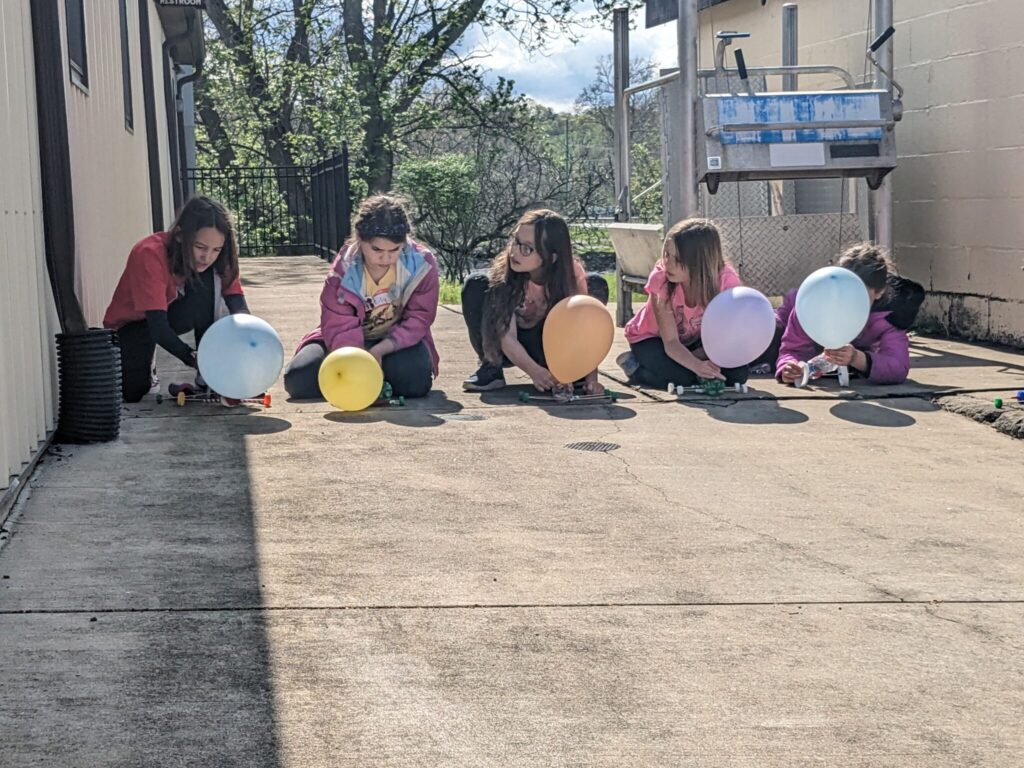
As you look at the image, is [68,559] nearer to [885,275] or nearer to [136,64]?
[885,275]

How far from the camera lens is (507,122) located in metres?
26.6

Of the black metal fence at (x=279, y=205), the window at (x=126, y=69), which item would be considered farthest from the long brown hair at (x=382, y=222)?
the black metal fence at (x=279, y=205)

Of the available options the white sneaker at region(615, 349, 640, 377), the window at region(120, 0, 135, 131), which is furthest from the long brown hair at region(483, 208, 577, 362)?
the window at region(120, 0, 135, 131)

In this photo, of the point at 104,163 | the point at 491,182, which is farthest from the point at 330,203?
the point at 104,163

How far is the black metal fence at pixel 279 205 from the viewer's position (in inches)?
913

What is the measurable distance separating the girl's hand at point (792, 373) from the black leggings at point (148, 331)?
3294 mm

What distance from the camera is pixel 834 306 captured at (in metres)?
7.48

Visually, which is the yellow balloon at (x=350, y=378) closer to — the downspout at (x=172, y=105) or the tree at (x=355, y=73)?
the downspout at (x=172, y=105)

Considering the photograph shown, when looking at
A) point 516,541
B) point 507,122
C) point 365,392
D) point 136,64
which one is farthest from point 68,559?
point 507,122

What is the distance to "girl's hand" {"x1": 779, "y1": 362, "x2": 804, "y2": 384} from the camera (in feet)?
26.4

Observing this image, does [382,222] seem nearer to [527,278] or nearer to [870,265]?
[527,278]

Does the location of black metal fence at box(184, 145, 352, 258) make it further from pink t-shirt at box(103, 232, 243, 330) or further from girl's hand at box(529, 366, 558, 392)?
girl's hand at box(529, 366, 558, 392)

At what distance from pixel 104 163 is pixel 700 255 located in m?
4.17

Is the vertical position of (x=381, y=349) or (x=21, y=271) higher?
(x=21, y=271)
